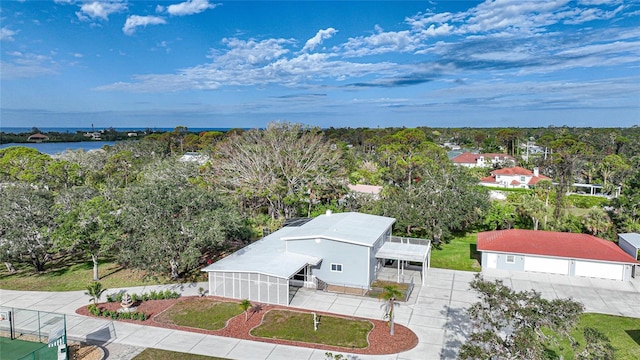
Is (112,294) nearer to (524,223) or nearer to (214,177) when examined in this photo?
(214,177)

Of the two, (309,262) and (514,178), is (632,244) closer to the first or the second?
(309,262)

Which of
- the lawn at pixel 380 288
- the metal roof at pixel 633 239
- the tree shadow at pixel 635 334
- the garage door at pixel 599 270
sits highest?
the metal roof at pixel 633 239

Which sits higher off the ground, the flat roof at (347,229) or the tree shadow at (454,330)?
the flat roof at (347,229)

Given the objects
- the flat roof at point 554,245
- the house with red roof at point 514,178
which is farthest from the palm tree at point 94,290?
the house with red roof at point 514,178

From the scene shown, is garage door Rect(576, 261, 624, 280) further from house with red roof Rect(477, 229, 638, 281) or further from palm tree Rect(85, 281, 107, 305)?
palm tree Rect(85, 281, 107, 305)

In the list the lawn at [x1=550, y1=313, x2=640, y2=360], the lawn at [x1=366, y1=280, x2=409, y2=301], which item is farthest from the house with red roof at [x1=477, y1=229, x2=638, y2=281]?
the lawn at [x1=366, y1=280, x2=409, y2=301]

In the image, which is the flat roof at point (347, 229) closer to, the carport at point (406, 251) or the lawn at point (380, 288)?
the carport at point (406, 251)

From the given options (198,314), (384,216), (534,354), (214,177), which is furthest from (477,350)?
(214,177)

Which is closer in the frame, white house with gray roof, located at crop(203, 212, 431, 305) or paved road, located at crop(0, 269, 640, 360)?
paved road, located at crop(0, 269, 640, 360)
